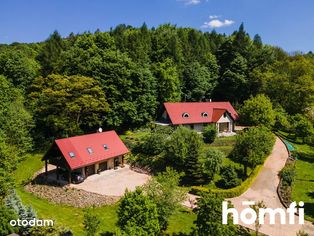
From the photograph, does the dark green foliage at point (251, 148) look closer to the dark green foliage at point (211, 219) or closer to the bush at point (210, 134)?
the bush at point (210, 134)

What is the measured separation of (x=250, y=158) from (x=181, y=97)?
35022mm

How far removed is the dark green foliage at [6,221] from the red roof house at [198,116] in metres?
34.8

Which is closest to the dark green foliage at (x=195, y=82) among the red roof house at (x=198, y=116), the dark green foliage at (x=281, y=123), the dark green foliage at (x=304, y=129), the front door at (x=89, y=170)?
the red roof house at (x=198, y=116)

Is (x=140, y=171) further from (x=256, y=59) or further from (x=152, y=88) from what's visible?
(x=256, y=59)

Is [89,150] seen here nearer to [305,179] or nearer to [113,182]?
[113,182]

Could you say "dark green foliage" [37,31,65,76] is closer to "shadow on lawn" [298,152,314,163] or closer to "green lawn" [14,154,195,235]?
"green lawn" [14,154,195,235]

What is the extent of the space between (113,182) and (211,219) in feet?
61.4

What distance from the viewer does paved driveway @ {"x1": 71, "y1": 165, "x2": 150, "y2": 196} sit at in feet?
120

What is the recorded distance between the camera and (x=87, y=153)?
130ft

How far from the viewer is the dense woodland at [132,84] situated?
159 ft

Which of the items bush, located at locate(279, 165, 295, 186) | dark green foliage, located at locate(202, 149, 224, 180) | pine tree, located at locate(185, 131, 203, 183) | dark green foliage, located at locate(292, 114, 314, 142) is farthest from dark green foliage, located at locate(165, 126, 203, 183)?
dark green foliage, located at locate(292, 114, 314, 142)

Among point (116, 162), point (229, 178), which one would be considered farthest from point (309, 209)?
point (116, 162)

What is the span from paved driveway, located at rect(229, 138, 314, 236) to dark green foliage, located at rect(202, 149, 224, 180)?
4.19 m

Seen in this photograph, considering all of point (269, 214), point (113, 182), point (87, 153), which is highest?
point (87, 153)
